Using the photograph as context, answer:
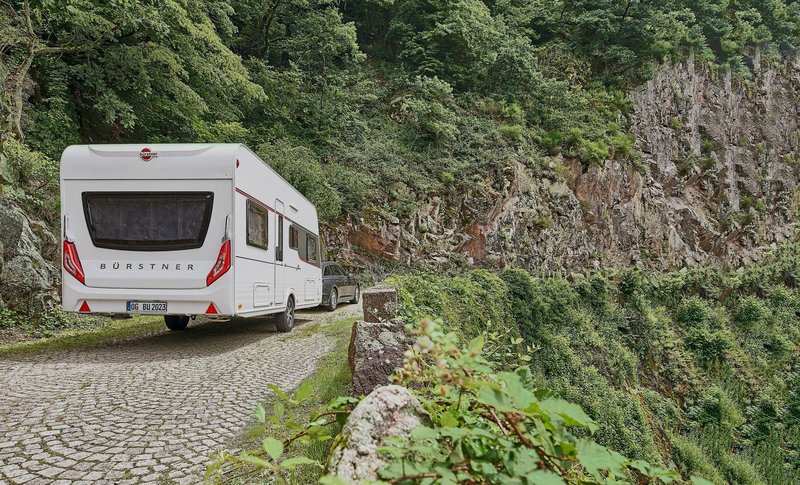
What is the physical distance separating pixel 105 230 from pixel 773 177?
1658 inches

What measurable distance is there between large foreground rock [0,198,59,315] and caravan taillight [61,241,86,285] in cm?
230

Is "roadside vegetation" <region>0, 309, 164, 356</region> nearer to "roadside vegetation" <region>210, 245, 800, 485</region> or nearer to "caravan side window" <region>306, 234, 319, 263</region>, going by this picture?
"caravan side window" <region>306, 234, 319, 263</region>

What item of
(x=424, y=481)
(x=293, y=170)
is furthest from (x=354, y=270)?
(x=424, y=481)

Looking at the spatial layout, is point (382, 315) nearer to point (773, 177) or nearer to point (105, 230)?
point (105, 230)

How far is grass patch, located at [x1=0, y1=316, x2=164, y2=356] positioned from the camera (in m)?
7.25

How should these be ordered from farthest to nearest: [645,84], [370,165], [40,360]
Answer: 1. [645,84]
2. [370,165]
3. [40,360]

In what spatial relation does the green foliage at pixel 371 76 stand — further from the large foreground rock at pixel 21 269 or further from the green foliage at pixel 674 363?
the green foliage at pixel 674 363

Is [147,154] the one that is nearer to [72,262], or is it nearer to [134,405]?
[72,262]

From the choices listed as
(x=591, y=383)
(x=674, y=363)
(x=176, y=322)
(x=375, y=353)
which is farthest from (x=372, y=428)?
(x=674, y=363)

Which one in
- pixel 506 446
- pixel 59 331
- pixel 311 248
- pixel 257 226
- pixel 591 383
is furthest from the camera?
pixel 591 383

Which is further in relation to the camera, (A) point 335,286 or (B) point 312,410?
(A) point 335,286

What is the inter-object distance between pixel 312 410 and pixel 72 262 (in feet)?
15.9

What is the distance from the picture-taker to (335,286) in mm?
13805

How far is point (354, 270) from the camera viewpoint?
18422 mm
